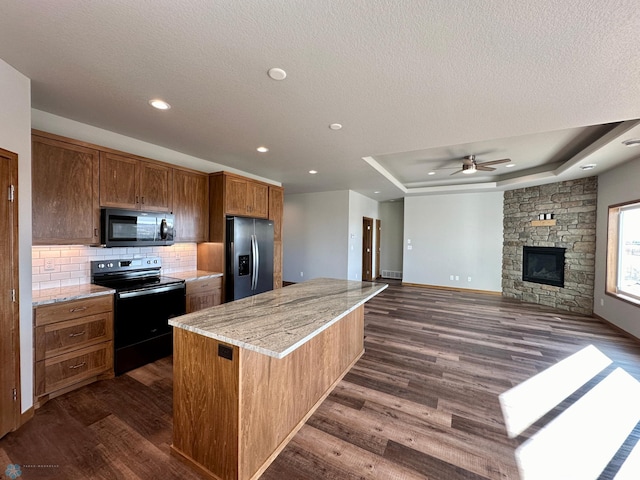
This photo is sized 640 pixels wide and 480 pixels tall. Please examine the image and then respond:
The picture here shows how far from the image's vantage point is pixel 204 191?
3869 mm

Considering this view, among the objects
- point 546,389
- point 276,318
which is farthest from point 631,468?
point 276,318


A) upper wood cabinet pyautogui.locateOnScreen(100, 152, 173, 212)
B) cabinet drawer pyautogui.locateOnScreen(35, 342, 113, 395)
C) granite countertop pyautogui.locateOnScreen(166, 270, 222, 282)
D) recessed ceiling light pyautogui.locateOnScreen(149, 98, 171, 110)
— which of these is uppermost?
recessed ceiling light pyautogui.locateOnScreen(149, 98, 171, 110)

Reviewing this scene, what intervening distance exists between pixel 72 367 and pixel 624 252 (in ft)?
24.9

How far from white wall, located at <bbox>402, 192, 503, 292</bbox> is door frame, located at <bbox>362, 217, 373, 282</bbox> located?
1.14 metres

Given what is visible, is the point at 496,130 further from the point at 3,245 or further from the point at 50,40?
the point at 3,245

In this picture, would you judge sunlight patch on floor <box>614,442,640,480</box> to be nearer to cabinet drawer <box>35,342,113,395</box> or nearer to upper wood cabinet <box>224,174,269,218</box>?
cabinet drawer <box>35,342,113,395</box>

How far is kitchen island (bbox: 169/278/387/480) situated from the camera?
4.75 feet

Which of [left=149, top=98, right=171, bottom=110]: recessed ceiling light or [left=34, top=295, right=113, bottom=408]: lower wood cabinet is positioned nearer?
[left=34, top=295, right=113, bottom=408]: lower wood cabinet

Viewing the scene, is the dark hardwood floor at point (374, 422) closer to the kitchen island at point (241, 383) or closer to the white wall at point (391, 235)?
the kitchen island at point (241, 383)

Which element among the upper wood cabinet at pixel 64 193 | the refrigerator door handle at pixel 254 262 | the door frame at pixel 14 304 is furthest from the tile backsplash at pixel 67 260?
the refrigerator door handle at pixel 254 262

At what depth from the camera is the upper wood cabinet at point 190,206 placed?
350 cm

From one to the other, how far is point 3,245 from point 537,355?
17.6ft

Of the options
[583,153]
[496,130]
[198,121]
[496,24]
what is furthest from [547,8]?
[583,153]

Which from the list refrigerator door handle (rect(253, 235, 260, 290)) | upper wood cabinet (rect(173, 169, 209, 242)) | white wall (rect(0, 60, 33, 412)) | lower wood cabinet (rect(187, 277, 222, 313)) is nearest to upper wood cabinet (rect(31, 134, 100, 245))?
white wall (rect(0, 60, 33, 412))
